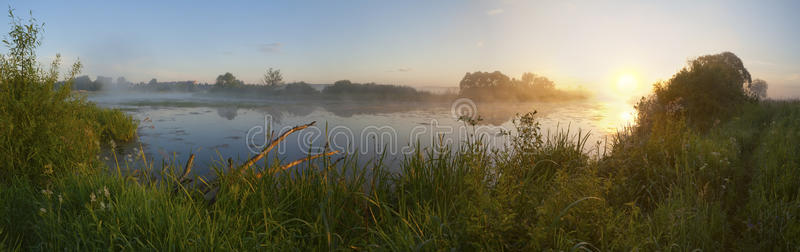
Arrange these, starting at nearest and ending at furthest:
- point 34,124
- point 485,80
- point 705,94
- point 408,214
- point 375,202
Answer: point 408,214
point 375,202
point 34,124
point 705,94
point 485,80

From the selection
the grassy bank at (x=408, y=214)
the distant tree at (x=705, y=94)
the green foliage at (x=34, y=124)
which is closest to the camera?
the grassy bank at (x=408, y=214)

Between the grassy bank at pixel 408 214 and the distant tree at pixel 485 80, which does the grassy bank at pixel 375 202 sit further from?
the distant tree at pixel 485 80

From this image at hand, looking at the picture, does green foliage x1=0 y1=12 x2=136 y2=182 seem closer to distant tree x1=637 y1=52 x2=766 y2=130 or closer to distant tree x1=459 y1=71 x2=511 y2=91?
distant tree x1=637 y1=52 x2=766 y2=130

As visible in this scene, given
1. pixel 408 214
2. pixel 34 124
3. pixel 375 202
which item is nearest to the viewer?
pixel 408 214

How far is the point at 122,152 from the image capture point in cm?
899

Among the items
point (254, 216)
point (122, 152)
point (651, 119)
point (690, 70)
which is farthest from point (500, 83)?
point (254, 216)

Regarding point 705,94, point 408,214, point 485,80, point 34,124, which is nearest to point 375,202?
point 408,214

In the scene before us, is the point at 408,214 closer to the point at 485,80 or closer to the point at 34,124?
the point at 34,124

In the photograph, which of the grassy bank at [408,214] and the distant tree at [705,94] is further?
the distant tree at [705,94]

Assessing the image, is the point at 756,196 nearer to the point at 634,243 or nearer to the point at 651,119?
the point at 634,243

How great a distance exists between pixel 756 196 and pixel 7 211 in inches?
323

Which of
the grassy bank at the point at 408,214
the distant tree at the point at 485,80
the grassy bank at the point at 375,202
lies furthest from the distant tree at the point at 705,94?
the distant tree at the point at 485,80

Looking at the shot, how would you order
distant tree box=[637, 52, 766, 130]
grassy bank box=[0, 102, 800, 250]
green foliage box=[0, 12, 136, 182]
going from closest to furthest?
grassy bank box=[0, 102, 800, 250] < green foliage box=[0, 12, 136, 182] < distant tree box=[637, 52, 766, 130]

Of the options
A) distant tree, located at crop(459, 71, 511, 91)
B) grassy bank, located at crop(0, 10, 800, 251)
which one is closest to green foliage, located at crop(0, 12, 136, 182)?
grassy bank, located at crop(0, 10, 800, 251)
